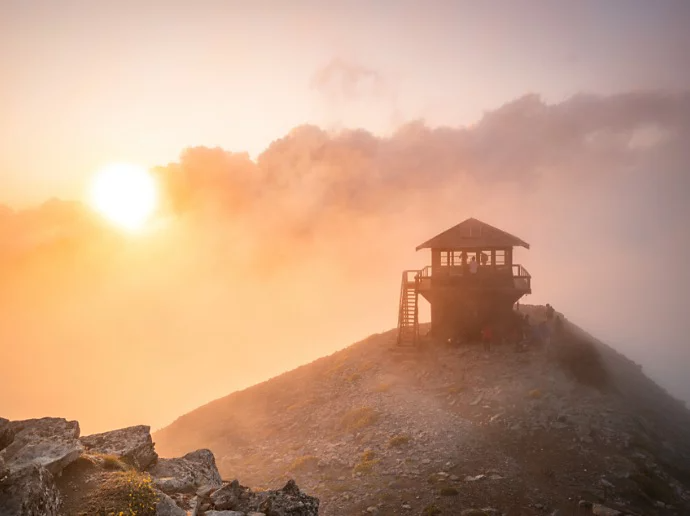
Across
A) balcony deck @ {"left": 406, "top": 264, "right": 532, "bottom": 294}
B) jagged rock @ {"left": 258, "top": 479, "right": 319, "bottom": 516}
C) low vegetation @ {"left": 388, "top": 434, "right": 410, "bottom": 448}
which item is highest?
balcony deck @ {"left": 406, "top": 264, "right": 532, "bottom": 294}

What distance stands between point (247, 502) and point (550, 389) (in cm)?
2239

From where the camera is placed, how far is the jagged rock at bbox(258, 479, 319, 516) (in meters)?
11.5

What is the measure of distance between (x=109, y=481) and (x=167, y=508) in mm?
1749

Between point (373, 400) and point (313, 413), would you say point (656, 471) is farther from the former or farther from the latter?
point (313, 413)

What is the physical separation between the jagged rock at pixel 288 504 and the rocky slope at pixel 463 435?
24.9 feet

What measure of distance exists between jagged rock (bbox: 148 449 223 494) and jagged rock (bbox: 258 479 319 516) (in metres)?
2.18

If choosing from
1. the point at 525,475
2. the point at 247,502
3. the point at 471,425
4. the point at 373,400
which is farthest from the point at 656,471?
the point at 247,502

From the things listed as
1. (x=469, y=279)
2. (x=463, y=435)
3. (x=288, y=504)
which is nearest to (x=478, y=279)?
(x=469, y=279)

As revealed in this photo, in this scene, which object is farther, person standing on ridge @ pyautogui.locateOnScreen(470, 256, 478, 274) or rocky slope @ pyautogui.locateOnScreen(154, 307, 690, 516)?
person standing on ridge @ pyautogui.locateOnScreen(470, 256, 478, 274)

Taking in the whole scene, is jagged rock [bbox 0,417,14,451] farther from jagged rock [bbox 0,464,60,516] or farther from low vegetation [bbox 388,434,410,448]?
low vegetation [bbox 388,434,410,448]

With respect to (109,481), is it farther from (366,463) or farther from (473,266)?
(473,266)

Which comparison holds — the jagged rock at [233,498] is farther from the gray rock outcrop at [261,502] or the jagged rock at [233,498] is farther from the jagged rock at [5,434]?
the jagged rock at [5,434]

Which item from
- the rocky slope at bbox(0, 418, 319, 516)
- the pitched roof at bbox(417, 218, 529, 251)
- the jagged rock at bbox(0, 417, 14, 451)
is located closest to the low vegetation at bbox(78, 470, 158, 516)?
the rocky slope at bbox(0, 418, 319, 516)

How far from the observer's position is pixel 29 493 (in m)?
9.09
